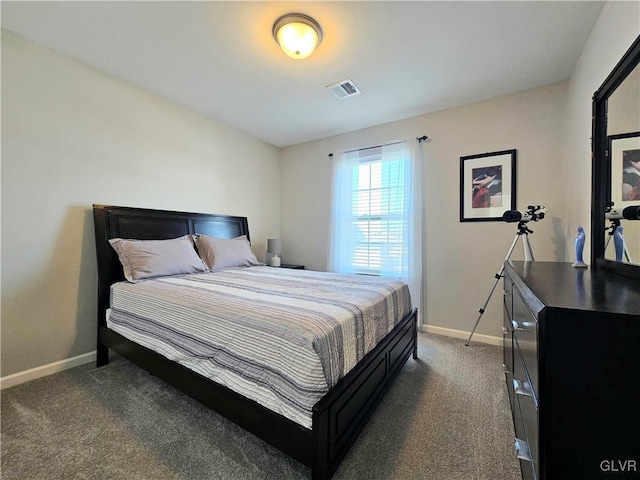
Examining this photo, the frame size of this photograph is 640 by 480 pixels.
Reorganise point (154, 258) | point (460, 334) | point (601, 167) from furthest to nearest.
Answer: point (460, 334), point (154, 258), point (601, 167)

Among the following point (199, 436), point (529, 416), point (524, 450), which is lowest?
point (199, 436)

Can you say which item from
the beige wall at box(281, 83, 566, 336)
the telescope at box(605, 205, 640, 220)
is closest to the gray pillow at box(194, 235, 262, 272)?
the beige wall at box(281, 83, 566, 336)

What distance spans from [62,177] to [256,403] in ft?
8.35

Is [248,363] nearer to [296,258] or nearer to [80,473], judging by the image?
[80,473]

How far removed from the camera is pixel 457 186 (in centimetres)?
303

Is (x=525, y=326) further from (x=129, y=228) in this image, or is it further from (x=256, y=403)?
(x=129, y=228)

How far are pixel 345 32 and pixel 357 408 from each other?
254 cm

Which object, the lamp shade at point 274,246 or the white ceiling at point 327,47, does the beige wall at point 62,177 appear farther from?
the lamp shade at point 274,246

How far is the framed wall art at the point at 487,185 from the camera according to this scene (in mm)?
2759

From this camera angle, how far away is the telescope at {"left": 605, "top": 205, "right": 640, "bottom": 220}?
48.7 inches

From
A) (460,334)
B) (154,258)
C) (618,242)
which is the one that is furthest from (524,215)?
(154,258)

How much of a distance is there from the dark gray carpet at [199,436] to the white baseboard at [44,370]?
0.06 metres

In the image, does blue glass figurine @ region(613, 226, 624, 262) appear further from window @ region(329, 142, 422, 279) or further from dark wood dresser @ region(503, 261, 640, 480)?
window @ region(329, 142, 422, 279)

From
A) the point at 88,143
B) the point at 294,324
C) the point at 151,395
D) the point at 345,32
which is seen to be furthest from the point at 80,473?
the point at 345,32
